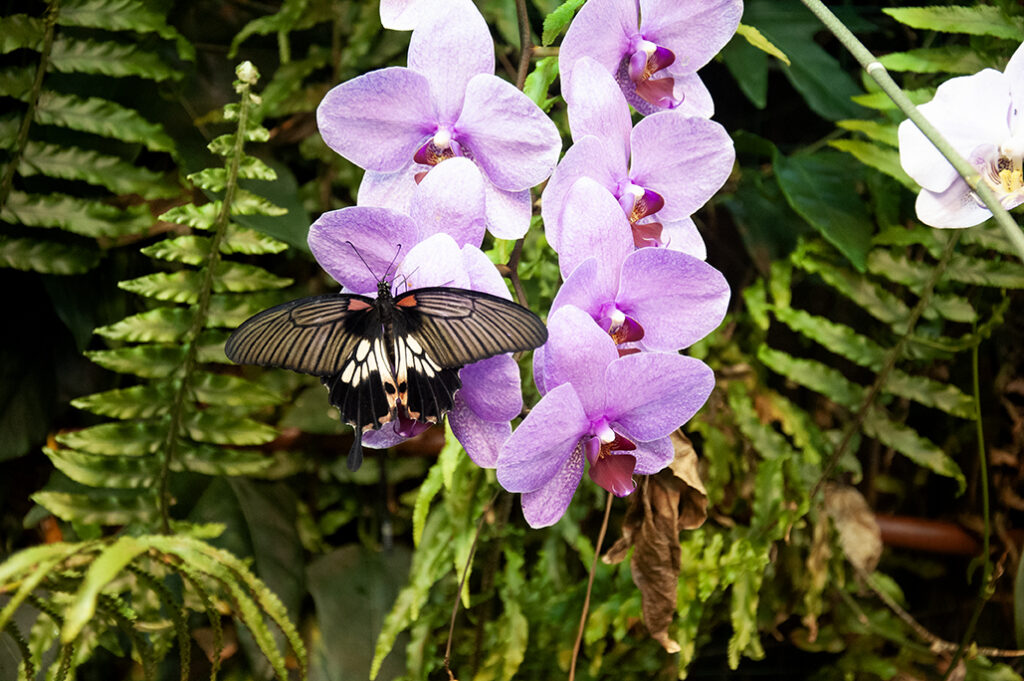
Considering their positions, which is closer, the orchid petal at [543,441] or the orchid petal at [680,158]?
the orchid petal at [543,441]

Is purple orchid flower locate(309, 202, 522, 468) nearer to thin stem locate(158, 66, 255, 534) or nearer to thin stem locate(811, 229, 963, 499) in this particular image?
thin stem locate(158, 66, 255, 534)

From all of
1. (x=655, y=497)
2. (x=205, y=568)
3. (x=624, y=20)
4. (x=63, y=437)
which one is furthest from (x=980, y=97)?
(x=63, y=437)

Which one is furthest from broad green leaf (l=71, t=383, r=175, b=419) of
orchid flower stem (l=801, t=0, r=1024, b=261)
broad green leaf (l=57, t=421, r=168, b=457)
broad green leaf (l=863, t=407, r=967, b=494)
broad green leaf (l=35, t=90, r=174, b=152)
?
broad green leaf (l=863, t=407, r=967, b=494)

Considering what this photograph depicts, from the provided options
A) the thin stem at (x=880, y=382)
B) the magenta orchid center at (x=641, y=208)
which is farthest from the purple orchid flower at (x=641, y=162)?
the thin stem at (x=880, y=382)

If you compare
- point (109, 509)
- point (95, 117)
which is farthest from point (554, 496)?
point (95, 117)

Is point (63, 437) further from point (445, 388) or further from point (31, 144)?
point (445, 388)

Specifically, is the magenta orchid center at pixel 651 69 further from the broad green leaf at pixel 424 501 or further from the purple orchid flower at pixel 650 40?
the broad green leaf at pixel 424 501
